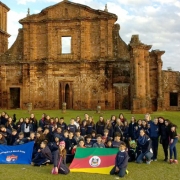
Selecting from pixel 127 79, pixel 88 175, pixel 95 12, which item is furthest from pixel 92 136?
pixel 95 12

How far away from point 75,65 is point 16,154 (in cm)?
1940

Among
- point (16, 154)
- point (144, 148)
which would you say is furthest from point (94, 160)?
point (16, 154)

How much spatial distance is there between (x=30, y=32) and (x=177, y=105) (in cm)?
1571

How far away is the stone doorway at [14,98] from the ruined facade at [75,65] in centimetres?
82

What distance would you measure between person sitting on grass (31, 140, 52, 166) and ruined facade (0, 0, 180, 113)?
18.3 meters

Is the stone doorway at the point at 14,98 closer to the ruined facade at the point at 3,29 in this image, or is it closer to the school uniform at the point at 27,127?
the ruined facade at the point at 3,29

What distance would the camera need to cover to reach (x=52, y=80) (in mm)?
30359

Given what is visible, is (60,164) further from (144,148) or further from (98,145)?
(144,148)

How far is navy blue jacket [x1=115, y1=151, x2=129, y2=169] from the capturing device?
9.63 m

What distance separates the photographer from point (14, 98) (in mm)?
32219

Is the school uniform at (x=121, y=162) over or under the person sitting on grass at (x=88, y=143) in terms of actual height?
under

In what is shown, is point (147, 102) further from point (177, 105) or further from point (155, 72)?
point (177, 105)

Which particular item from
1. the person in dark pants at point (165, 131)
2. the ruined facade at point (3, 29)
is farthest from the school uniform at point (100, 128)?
the ruined facade at point (3, 29)

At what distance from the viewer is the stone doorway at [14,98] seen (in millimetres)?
31875
